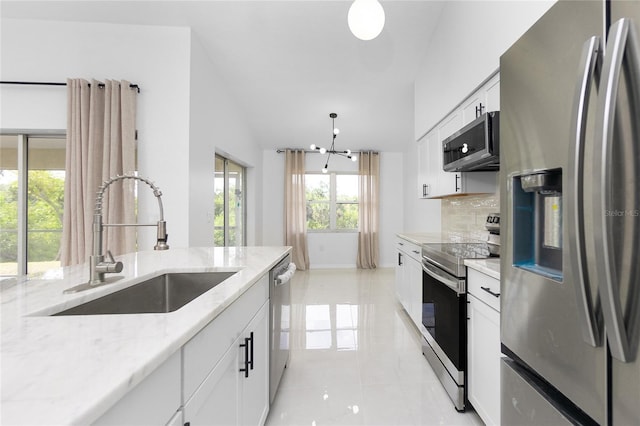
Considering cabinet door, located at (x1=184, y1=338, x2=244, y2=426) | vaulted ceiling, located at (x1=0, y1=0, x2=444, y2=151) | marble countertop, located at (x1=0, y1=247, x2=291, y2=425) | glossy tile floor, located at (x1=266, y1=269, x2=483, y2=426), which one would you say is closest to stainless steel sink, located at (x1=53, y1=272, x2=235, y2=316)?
marble countertop, located at (x1=0, y1=247, x2=291, y2=425)

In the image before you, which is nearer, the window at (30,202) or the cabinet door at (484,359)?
the cabinet door at (484,359)

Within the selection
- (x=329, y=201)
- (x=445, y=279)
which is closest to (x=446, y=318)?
(x=445, y=279)

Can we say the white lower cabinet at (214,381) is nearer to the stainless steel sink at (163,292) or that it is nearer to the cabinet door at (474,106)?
the stainless steel sink at (163,292)

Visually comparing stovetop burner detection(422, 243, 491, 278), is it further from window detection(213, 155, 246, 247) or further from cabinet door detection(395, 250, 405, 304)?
window detection(213, 155, 246, 247)

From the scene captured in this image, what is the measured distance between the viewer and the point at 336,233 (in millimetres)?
6203

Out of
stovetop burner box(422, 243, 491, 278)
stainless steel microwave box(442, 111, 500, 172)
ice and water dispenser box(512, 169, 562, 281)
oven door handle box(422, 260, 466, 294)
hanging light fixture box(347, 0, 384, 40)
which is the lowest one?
oven door handle box(422, 260, 466, 294)

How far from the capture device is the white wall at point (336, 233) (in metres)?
6.10

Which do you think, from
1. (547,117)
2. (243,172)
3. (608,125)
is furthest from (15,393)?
(243,172)

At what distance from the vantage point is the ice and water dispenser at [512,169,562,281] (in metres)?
0.85

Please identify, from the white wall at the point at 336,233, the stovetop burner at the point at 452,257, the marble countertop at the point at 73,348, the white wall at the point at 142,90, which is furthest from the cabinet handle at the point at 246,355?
the white wall at the point at 336,233

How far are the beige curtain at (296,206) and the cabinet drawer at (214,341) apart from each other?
15.5 ft

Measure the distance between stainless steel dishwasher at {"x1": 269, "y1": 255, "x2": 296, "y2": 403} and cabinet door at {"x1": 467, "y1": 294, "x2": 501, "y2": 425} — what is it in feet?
3.77

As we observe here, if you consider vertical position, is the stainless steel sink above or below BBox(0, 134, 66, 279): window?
below

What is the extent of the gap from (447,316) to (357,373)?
2.71 ft
